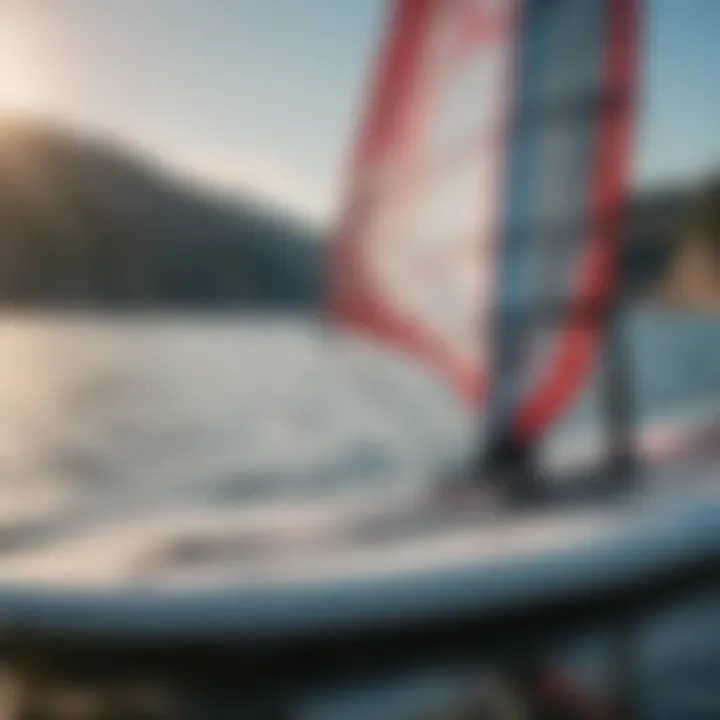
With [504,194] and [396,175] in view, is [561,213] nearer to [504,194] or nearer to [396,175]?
[504,194]

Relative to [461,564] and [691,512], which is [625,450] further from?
[461,564]

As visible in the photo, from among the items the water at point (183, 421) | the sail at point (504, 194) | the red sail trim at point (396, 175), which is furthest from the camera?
the sail at point (504, 194)

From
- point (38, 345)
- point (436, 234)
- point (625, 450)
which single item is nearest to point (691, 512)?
point (625, 450)

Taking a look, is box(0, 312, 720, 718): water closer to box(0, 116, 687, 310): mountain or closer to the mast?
box(0, 116, 687, 310): mountain

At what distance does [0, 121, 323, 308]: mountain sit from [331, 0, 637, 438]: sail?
8.0 inches

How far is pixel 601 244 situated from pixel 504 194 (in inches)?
4.1

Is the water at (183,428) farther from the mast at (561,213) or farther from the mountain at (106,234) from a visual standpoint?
the mast at (561,213)

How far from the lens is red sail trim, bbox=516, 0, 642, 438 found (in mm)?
1227

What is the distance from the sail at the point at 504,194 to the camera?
122 centimetres

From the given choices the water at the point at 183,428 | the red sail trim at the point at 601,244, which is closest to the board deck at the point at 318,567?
the water at the point at 183,428

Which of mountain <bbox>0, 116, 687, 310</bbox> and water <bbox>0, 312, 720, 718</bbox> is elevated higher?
mountain <bbox>0, 116, 687, 310</bbox>

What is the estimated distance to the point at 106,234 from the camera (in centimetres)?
103

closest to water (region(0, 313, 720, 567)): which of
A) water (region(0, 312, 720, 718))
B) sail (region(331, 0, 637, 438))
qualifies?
water (region(0, 312, 720, 718))

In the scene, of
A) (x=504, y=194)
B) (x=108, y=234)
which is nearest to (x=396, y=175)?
(x=504, y=194)
